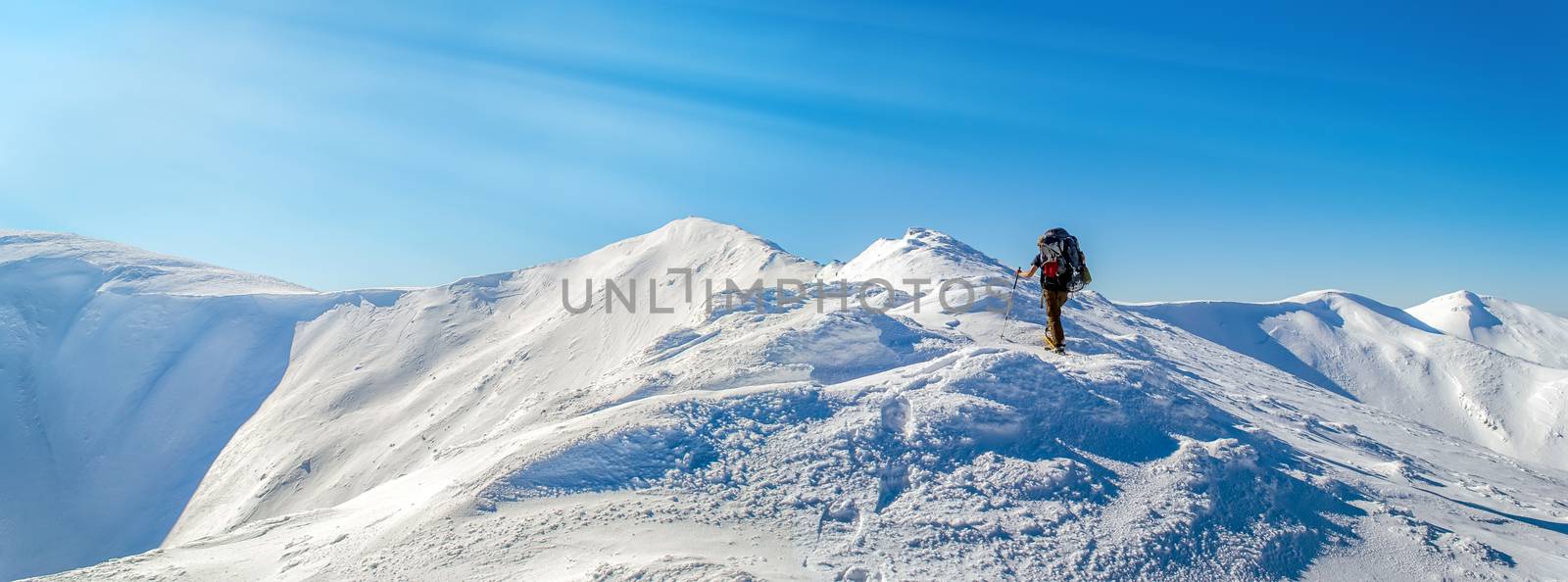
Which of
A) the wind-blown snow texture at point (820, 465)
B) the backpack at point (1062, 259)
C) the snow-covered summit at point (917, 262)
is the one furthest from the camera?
the snow-covered summit at point (917, 262)

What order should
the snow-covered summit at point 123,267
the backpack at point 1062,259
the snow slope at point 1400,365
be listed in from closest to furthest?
the backpack at point 1062,259 → the snow slope at point 1400,365 → the snow-covered summit at point 123,267

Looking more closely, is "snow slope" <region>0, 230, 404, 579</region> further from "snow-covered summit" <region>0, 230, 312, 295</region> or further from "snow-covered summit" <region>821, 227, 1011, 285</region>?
"snow-covered summit" <region>821, 227, 1011, 285</region>

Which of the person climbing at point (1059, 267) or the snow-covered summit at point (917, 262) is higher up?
the snow-covered summit at point (917, 262)

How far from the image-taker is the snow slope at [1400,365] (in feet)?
170

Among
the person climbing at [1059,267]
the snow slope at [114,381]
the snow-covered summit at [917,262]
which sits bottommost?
the snow slope at [114,381]

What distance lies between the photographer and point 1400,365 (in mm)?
60594

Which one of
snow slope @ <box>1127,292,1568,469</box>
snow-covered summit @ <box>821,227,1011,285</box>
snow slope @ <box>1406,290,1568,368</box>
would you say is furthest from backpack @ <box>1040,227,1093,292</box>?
snow slope @ <box>1406,290,1568,368</box>

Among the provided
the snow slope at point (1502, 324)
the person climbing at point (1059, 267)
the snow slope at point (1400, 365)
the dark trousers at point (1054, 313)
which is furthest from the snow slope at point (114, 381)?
the snow slope at point (1502, 324)

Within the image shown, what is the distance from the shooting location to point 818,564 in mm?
13586

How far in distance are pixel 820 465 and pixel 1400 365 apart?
214 ft

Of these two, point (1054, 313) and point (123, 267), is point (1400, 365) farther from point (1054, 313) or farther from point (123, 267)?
point (123, 267)

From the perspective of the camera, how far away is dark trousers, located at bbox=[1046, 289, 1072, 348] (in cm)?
767

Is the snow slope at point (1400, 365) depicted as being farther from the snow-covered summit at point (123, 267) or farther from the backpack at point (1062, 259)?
the snow-covered summit at point (123, 267)

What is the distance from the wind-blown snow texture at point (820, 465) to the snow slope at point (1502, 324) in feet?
143
